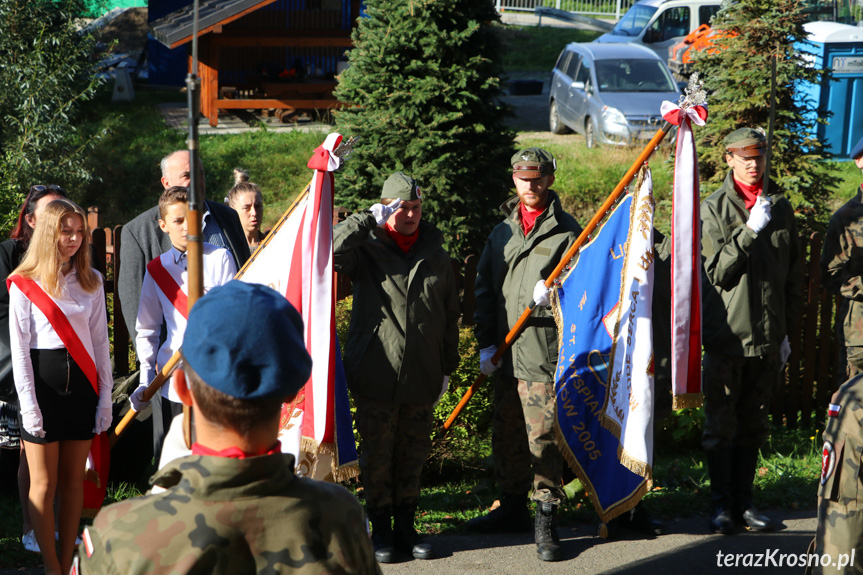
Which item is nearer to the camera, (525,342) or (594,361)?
(594,361)

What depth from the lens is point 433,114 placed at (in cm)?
898

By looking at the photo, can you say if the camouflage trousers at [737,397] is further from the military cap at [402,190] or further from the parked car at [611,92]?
the parked car at [611,92]

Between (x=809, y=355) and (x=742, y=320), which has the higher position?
(x=742, y=320)

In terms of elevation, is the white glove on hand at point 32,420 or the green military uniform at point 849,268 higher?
the green military uniform at point 849,268

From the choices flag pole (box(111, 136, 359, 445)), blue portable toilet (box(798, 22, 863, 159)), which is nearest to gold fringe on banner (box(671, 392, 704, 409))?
flag pole (box(111, 136, 359, 445))

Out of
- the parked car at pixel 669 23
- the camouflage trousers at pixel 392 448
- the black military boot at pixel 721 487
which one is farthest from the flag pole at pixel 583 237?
the parked car at pixel 669 23

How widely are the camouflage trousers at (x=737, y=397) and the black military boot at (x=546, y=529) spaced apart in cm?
102

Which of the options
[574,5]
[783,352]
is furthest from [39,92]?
[574,5]

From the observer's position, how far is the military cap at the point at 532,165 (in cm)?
464

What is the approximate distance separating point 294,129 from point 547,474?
43.2 ft

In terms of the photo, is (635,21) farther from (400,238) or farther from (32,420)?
(32,420)

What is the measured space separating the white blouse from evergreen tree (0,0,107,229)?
894cm

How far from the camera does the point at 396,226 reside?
4.55m

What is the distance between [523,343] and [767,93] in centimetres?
484
